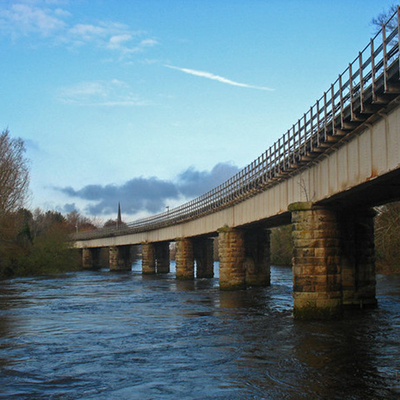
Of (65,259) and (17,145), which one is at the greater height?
(17,145)

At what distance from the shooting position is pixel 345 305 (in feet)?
79.0

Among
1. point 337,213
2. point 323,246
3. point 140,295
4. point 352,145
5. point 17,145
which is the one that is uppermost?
point 17,145

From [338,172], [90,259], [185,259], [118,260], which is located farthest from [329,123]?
[90,259]

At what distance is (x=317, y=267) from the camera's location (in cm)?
2023

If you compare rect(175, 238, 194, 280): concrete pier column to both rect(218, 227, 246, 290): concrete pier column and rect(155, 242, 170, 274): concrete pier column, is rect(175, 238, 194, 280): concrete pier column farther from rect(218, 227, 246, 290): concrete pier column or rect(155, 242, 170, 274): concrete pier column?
rect(155, 242, 170, 274): concrete pier column

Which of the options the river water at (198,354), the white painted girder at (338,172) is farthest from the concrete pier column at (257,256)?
the river water at (198,354)

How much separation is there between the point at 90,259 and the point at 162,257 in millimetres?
31949

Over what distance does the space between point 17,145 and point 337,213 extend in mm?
42048

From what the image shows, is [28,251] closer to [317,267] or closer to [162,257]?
[162,257]

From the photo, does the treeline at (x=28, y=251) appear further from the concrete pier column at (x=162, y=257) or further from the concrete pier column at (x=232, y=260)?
the concrete pier column at (x=232, y=260)

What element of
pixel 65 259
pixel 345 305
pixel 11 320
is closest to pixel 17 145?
pixel 65 259

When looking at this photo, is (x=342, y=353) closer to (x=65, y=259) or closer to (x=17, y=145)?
(x=17, y=145)

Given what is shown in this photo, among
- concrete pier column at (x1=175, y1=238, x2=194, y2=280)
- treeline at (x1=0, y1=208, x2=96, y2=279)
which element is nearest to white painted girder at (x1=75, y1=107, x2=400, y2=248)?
concrete pier column at (x1=175, y1=238, x2=194, y2=280)

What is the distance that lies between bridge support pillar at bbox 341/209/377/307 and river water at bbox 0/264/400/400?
95 cm
